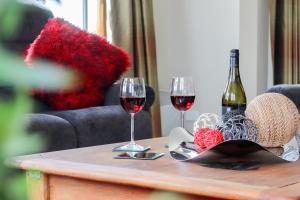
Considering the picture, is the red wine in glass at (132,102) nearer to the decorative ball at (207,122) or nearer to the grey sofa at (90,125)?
the decorative ball at (207,122)

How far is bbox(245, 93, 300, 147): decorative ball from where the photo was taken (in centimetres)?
140

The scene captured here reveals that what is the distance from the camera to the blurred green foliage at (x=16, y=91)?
18cm

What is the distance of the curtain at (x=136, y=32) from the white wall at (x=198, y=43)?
1.03 ft

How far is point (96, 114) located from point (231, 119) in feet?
3.68

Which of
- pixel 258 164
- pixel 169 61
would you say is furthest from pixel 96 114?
pixel 169 61

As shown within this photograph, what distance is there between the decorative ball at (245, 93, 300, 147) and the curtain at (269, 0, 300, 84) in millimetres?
2850

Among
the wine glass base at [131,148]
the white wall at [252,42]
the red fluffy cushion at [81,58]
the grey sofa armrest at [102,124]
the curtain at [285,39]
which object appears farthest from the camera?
the curtain at [285,39]

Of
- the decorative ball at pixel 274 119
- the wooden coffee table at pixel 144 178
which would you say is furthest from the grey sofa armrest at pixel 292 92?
the wooden coffee table at pixel 144 178

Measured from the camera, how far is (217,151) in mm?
1313

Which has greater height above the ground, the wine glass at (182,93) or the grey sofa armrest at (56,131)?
the wine glass at (182,93)

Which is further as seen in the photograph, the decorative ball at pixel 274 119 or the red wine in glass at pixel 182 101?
the red wine in glass at pixel 182 101

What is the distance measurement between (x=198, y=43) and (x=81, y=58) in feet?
5.52

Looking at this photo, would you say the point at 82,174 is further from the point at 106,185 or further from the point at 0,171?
the point at 0,171

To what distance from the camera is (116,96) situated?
2.72 metres
